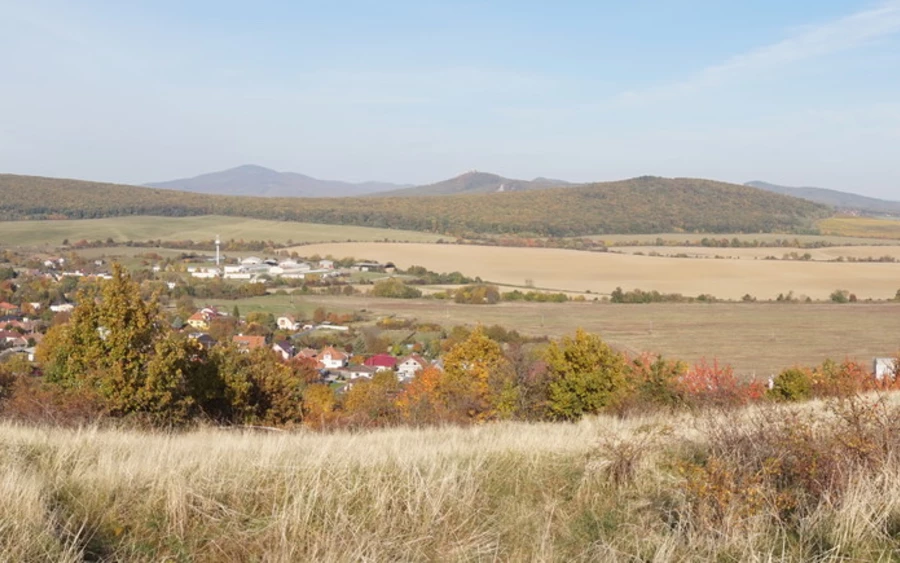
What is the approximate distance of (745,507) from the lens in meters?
4.87

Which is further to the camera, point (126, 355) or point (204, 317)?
point (204, 317)

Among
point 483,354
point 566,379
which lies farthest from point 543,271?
point 566,379

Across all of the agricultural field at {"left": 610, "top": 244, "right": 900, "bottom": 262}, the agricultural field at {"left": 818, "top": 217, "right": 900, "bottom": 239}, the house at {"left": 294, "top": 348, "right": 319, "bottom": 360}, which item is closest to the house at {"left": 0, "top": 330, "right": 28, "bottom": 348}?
the house at {"left": 294, "top": 348, "right": 319, "bottom": 360}

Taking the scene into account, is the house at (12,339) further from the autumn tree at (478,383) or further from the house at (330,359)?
the autumn tree at (478,383)

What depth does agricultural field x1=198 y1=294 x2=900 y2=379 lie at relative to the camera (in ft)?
141

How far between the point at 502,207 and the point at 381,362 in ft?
318

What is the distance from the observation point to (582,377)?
25125mm

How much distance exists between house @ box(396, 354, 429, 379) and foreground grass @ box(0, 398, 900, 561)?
32.6 meters

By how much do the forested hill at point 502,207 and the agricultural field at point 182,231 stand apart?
7.56 m

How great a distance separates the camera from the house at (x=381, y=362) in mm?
41119

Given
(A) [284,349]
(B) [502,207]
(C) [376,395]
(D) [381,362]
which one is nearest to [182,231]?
(B) [502,207]

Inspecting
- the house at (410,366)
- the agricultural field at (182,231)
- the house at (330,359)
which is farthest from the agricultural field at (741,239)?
the house at (330,359)

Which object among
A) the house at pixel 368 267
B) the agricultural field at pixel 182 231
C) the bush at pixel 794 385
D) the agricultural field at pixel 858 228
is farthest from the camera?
the agricultural field at pixel 858 228

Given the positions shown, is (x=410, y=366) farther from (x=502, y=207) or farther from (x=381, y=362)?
(x=502, y=207)
